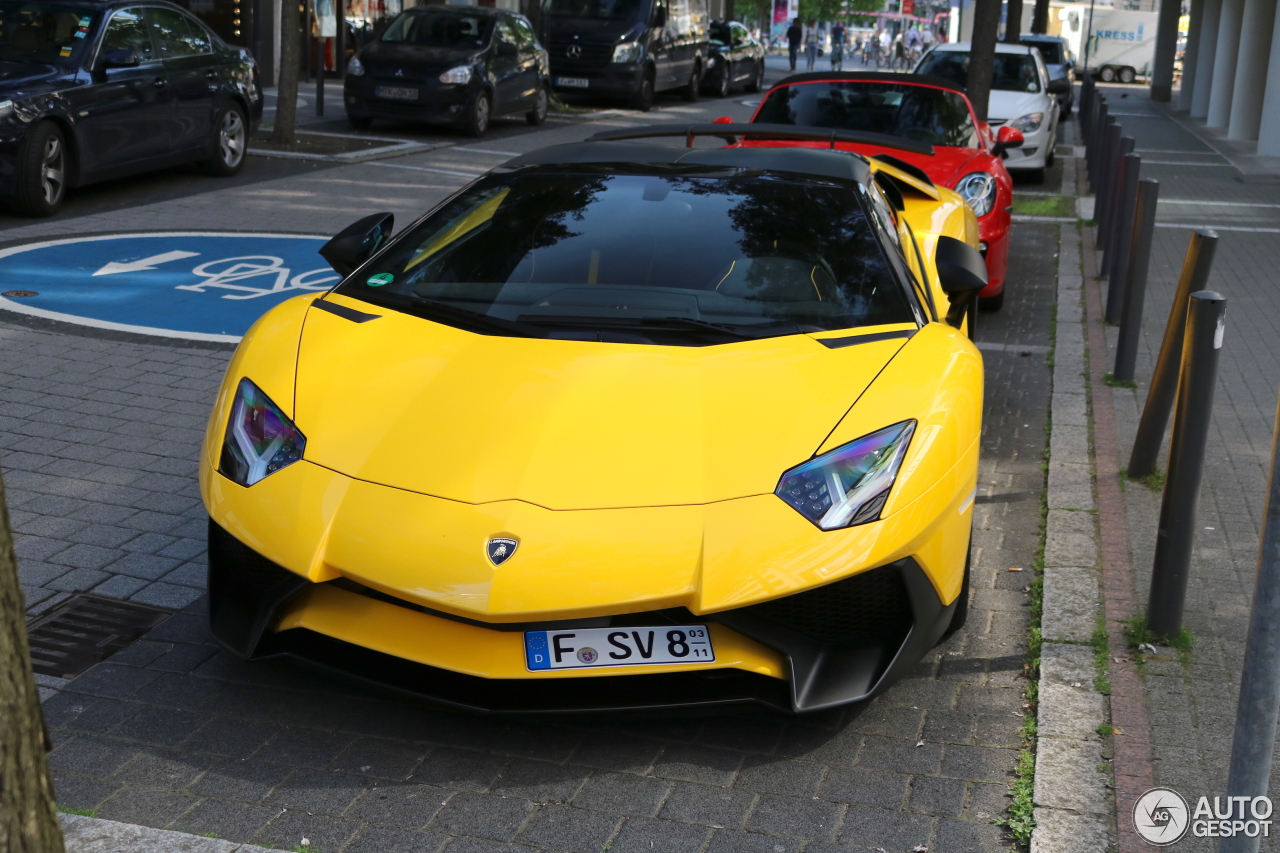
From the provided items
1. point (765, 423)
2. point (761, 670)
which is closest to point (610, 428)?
point (765, 423)

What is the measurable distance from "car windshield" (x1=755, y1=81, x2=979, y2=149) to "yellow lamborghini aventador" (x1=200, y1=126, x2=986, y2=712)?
6.57m

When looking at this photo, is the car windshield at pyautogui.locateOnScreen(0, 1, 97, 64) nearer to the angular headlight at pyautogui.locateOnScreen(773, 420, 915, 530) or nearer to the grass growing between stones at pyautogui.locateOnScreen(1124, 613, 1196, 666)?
the angular headlight at pyautogui.locateOnScreen(773, 420, 915, 530)

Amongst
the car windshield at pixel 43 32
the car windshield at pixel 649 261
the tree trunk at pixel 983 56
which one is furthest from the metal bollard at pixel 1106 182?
the car windshield at pixel 43 32

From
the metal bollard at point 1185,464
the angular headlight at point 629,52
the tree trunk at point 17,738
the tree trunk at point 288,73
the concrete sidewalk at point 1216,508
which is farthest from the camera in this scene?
the angular headlight at point 629,52

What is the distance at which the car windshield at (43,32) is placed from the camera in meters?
11.3

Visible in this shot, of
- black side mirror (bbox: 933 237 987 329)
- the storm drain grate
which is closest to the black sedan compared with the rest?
black side mirror (bbox: 933 237 987 329)

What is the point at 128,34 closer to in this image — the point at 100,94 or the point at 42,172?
the point at 100,94

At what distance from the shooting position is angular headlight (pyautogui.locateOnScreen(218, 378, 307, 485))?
11.8 ft

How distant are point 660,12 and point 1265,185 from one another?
43.5 feet

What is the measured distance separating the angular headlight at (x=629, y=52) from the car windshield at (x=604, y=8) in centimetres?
75

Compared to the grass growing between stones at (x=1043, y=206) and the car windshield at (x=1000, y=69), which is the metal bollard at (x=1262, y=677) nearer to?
the grass growing between stones at (x=1043, y=206)

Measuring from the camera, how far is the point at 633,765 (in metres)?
3.46

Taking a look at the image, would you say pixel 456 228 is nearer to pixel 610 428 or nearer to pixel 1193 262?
pixel 610 428

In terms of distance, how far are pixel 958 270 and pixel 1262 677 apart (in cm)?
260
